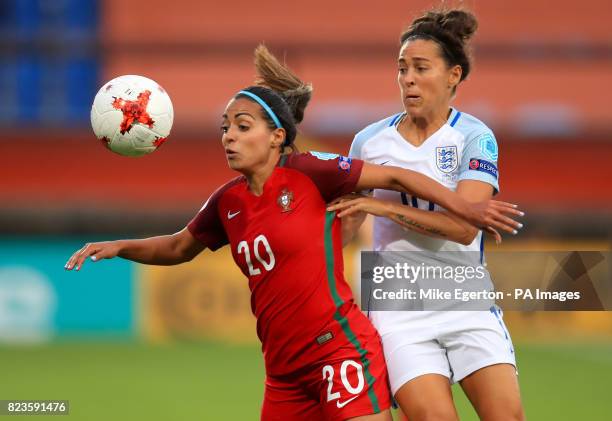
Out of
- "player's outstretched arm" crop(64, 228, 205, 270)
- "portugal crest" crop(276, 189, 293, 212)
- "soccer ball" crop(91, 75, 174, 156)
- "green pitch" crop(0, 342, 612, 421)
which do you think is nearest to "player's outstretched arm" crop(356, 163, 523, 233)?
"portugal crest" crop(276, 189, 293, 212)

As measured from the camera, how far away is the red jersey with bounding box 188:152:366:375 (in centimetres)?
507

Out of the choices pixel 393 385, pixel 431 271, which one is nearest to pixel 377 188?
pixel 431 271

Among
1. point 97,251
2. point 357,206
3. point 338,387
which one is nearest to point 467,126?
point 357,206

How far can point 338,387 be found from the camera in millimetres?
4977

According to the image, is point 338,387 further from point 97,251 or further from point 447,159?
point 97,251

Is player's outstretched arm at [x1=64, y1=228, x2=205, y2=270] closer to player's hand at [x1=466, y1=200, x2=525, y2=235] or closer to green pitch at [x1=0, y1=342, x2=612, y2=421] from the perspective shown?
player's hand at [x1=466, y1=200, x2=525, y2=235]

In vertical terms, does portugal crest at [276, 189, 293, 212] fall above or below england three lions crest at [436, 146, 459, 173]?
below

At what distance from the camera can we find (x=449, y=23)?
5.47 meters

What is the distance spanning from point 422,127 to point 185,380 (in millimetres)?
6722

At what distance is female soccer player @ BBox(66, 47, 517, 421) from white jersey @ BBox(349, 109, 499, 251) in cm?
22

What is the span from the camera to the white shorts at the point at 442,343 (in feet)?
16.8

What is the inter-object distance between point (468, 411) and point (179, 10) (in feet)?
44.1

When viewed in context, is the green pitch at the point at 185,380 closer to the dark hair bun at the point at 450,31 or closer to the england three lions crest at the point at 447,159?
the england three lions crest at the point at 447,159

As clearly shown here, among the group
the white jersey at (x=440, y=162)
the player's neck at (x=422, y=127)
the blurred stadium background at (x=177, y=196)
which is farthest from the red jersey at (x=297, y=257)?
the blurred stadium background at (x=177, y=196)
